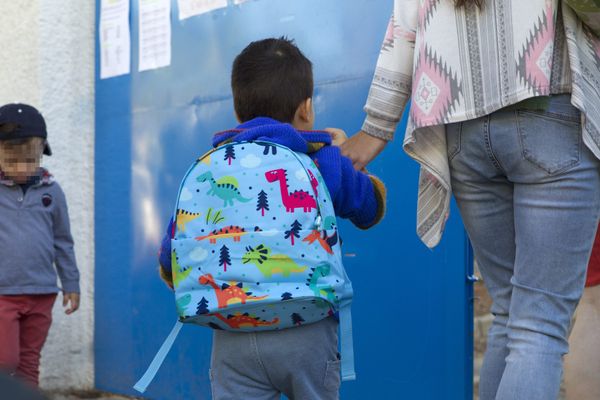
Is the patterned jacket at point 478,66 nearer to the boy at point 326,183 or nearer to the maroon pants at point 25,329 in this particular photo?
the boy at point 326,183

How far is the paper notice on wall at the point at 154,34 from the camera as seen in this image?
4145 millimetres

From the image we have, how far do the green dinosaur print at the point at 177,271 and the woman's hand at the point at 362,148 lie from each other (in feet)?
1.89

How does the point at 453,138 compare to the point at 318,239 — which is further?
the point at 318,239

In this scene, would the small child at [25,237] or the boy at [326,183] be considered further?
the small child at [25,237]

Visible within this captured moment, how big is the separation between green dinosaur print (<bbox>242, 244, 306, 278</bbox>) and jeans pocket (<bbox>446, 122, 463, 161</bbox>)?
0.46 meters

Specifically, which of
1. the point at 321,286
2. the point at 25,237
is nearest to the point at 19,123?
the point at 25,237

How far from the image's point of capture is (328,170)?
218 centimetres

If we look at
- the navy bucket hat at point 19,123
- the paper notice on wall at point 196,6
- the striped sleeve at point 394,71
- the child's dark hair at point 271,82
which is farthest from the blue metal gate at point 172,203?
the child's dark hair at point 271,82

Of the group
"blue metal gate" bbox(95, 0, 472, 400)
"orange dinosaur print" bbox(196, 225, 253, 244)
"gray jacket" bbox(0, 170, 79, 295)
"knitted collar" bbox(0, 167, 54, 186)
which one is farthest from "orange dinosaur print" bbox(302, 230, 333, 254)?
"knitted collar" bbox(0, 167, 54, 186)

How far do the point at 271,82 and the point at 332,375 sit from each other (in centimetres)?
80

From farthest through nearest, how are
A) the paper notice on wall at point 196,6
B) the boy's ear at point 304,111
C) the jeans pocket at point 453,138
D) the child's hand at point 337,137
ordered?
the paper notice on wall at point 196,6 < the child's hand at point 337,137 < the boy's ear at point 304,111 < the jeans pocket at point 453,138

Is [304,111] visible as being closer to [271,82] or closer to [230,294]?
[271,82]

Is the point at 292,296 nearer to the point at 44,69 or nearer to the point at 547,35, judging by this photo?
the point at 547,35

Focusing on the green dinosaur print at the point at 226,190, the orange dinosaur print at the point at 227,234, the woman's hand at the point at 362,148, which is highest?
the woman's hand at the point at 362,148
